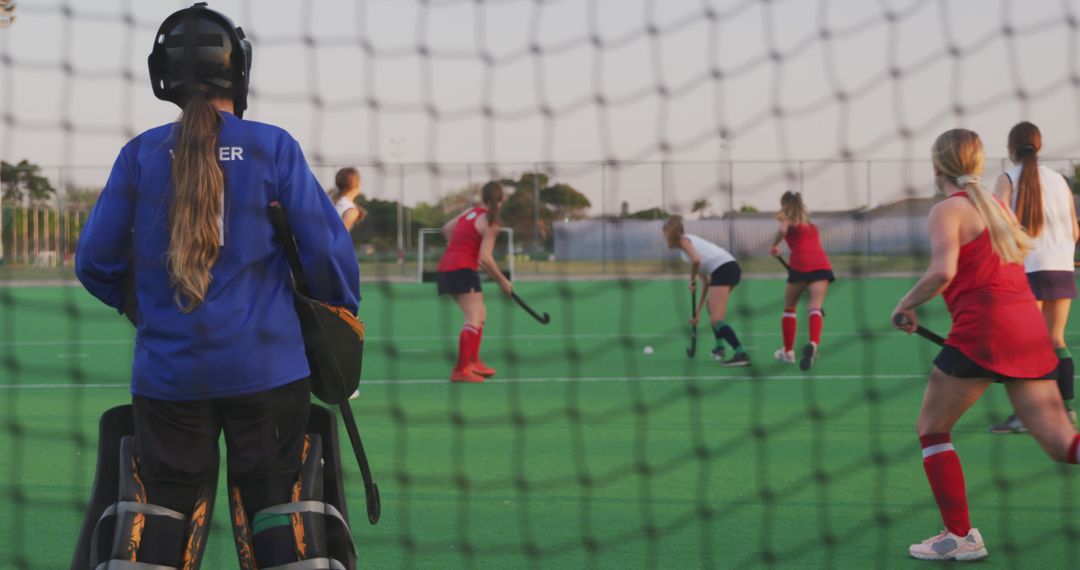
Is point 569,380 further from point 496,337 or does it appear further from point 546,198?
point 546,198

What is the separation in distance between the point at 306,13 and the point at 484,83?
76 cm

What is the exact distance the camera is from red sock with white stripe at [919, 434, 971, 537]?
4336 mm

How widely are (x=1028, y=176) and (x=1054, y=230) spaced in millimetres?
878

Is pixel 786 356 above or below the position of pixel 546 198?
below

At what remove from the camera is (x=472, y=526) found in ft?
16.0

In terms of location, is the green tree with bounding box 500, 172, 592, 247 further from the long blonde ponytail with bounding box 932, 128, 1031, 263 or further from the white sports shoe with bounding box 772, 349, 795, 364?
the long blonde ponytail with bounding box 932, 128, 1031, 263

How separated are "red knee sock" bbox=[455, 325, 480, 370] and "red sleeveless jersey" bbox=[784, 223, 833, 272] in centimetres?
277

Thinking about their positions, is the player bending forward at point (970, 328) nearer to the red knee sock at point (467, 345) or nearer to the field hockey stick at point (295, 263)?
the field hockey stick at point (295, 263)

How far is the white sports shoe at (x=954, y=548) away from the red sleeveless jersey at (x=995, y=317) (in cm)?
60

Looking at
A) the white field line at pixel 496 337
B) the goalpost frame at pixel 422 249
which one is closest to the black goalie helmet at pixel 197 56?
the white field line at pixel 496 337

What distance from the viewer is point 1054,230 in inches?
260

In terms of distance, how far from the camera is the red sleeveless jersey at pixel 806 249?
34.1 feet

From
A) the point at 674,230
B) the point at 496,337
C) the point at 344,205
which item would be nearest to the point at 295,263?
the point at 344,205

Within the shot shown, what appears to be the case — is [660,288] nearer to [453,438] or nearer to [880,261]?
[880,261]
